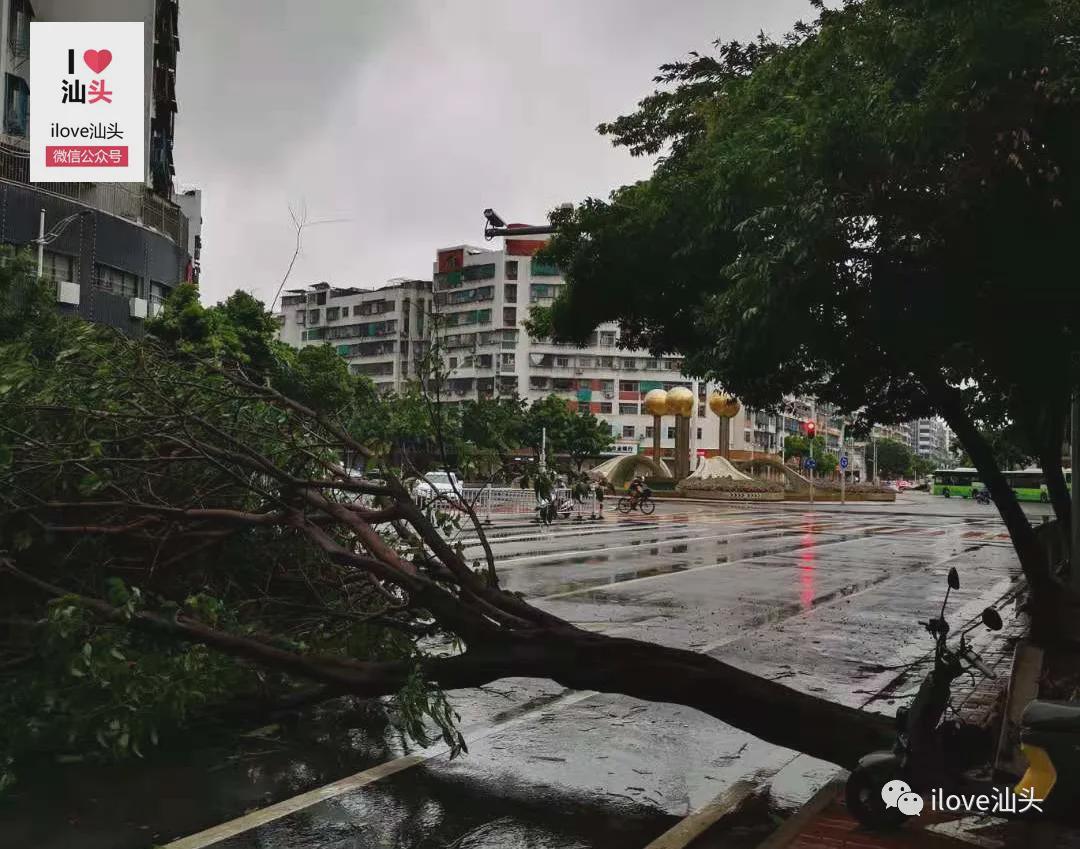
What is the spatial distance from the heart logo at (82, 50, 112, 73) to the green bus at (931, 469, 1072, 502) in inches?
2181

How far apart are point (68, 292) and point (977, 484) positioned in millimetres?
74319

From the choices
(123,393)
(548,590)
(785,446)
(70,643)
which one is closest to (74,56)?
(548,590)

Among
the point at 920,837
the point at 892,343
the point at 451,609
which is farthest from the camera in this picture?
the point at 892,343

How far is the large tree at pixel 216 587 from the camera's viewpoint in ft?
17.7

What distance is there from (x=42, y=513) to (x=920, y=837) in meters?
5.38

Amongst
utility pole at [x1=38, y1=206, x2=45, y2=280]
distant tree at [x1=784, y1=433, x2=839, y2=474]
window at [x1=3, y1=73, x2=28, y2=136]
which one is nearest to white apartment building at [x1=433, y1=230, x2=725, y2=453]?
distant tree at [x1=784, y1=433, x2=839, y2=474]

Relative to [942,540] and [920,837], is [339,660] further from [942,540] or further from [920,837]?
[942,540]

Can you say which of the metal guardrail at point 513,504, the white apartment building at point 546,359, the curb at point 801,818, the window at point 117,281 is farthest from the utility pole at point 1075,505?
the white apartment building at point 546,359

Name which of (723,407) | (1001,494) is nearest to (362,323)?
(723,407)

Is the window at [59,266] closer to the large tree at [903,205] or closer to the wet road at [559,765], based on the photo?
the wet road at [559,765]

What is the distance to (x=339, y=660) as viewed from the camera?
5.89 m

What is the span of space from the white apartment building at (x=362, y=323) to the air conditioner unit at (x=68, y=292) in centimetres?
6669

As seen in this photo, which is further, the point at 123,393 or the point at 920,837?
the point at 123,393

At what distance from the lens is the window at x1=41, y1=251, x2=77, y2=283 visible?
32.1m
